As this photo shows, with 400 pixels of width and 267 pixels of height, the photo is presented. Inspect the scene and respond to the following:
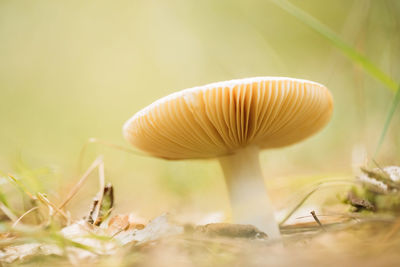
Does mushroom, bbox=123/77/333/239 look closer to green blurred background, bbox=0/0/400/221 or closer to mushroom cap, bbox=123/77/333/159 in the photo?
mushroom cap, bbox=123/77/333/159

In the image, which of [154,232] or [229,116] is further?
[229,116]

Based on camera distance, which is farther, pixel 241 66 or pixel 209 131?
pixel 241 66

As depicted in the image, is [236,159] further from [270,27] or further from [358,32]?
[270,27]

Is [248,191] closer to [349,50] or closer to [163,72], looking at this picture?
[349,50]

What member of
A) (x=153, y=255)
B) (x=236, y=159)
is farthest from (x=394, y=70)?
(x=153, y=255)

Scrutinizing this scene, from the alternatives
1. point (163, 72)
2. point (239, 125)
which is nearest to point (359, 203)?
point (239, 125)

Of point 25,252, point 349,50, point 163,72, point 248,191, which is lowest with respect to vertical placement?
point 248,191
